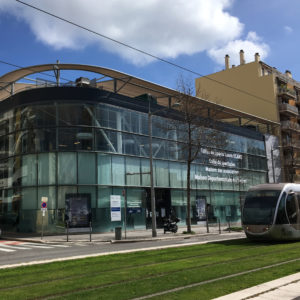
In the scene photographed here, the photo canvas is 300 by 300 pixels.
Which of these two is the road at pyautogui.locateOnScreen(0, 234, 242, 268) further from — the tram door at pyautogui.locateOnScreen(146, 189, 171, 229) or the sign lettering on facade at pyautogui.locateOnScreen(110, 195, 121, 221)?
the tram door at pyautogui.locateOnScreen(146, 189, 171, 229)

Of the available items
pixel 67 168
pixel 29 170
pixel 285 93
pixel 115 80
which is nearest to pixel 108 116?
pixel 115 80

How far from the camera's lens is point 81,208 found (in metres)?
30.0

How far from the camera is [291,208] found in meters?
18.9

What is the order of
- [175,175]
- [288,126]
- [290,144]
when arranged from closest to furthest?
[175,175], [288,126], [290,144]

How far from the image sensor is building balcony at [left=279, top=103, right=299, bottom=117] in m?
56.8

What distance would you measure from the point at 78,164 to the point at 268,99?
1402 inches

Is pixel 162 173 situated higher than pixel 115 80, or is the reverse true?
pixel 115 80

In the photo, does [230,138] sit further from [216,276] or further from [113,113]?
[216,276]

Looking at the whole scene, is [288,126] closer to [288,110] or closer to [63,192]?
[288,110]

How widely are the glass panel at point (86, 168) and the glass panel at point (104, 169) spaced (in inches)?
18.9

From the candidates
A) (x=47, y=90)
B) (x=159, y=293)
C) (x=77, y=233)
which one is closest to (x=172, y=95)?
(x=47, y=90)

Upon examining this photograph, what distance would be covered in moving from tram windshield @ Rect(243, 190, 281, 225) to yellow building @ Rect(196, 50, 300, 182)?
3671 centimetres

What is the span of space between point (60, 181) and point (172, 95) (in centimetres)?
1457

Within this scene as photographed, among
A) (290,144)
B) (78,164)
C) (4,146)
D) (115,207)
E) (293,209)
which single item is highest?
(290,144)
